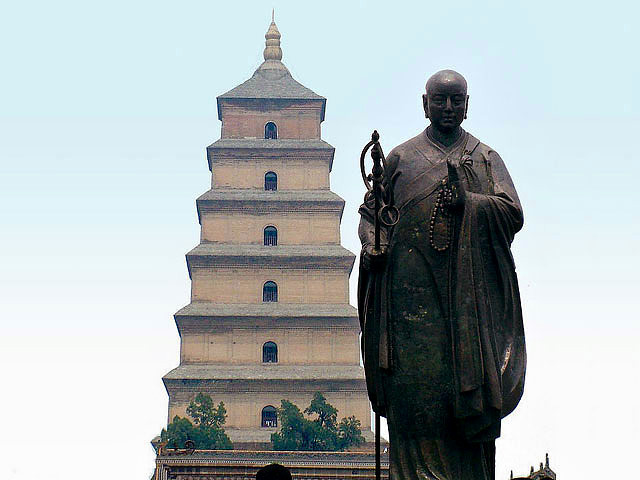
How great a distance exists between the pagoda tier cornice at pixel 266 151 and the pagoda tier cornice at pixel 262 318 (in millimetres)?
6117

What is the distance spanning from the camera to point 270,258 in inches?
1993

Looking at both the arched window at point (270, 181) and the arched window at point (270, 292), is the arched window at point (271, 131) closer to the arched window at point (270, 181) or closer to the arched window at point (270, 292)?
the arched window at point (270, 181)

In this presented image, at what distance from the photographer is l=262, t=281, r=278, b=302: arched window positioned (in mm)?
50656

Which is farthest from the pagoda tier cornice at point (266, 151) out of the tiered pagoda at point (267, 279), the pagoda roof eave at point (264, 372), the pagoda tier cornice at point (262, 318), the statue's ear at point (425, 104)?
the statue's ear at point (425, 104)

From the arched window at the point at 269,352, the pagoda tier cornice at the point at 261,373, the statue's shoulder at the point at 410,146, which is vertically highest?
the arched window at the point at 269,352

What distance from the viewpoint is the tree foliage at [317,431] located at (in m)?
41.8

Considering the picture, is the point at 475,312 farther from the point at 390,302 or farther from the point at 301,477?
the point at 301,477

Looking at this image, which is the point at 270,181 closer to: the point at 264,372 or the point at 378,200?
the point at 264,372

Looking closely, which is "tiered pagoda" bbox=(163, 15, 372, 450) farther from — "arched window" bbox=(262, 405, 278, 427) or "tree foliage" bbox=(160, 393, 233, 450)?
"tree foliage" bbox=(160, 393, 233, 450)

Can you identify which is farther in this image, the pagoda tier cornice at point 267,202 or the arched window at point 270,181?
the arched window at point 270,181

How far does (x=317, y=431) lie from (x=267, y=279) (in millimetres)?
9812

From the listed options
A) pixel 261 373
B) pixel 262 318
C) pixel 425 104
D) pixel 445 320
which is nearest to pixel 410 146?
pixel 425 104

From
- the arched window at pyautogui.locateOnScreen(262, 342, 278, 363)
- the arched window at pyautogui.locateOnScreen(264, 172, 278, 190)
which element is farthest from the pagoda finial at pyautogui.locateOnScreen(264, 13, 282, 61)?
the arched window at pyautogui.locateOnScreen(262, 342, 278, 363)

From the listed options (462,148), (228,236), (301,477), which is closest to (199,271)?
(228,236)
